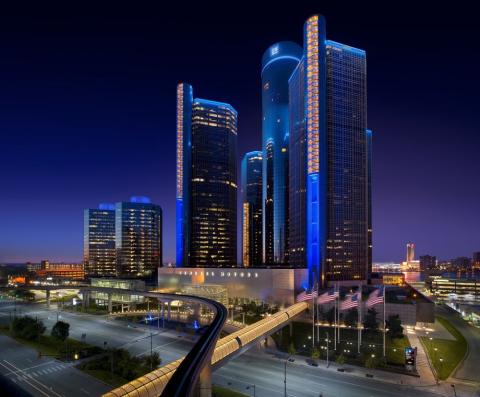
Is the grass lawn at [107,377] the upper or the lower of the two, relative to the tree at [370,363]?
lower

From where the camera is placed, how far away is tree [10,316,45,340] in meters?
83.8

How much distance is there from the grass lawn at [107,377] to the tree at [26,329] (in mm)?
31022

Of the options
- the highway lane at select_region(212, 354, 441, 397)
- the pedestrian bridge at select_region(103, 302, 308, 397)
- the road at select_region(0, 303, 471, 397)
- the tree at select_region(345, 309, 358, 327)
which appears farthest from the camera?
the tree at select_region(345, 309, 358, 327)

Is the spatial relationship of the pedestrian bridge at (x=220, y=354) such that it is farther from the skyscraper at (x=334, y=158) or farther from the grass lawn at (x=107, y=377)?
the skyscraper at (x=334, y=158)

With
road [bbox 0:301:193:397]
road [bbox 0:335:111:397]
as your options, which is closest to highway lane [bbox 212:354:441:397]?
road [bbox 0:301:193:397]

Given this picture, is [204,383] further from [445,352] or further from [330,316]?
[445,352]

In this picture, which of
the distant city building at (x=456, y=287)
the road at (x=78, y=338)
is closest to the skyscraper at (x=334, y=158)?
the road at (x=78, y=338)

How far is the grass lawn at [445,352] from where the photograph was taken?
60.8 m

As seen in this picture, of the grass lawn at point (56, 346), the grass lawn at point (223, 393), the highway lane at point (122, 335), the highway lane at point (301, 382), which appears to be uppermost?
the grass lawn at point (223, 393)

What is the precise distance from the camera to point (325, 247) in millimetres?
127375

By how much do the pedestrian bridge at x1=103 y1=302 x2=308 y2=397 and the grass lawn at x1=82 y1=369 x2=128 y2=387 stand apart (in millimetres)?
20692

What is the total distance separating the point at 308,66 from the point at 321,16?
20.4 m

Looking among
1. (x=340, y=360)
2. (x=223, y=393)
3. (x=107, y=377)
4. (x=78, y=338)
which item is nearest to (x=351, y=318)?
(x=340, y=360)

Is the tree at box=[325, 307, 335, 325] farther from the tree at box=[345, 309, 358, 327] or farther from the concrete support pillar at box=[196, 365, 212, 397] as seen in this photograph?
the concrete support pillar at box=[196, 365, 212, 397]
